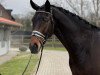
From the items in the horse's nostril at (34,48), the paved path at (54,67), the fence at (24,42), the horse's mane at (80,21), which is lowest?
the paved path at (54,67)

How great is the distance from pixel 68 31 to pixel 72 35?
9cm

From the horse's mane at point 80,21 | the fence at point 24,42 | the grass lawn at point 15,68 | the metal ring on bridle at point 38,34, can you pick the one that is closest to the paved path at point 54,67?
the grass lawn at point 15,68

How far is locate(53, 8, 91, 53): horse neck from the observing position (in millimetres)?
4629

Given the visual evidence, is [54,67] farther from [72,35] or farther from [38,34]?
[38,34]

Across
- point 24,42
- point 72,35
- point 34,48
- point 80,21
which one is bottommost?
point 24,42

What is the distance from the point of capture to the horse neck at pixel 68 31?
4629 mm

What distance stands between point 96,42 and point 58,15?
0.71m

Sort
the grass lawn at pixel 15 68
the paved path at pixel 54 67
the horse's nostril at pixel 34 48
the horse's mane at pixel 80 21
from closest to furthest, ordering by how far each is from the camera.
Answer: the horse's nostril at pixel 34 48 → the horse's mane at pixel 80 21 → the grass lawn at pixel 15 68 → the paved path at pixel 54 67

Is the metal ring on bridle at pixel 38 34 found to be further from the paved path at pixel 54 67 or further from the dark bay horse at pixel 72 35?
the paved path at pixel 54 67

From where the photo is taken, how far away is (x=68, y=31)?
466 cm

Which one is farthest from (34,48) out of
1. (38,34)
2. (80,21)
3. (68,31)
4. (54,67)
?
(54,67)

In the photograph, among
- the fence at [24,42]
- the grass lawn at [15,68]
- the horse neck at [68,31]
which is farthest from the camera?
the fence at [24,42]

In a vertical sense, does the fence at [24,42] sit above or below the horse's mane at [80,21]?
below

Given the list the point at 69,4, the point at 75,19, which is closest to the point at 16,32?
the point at 69,4
